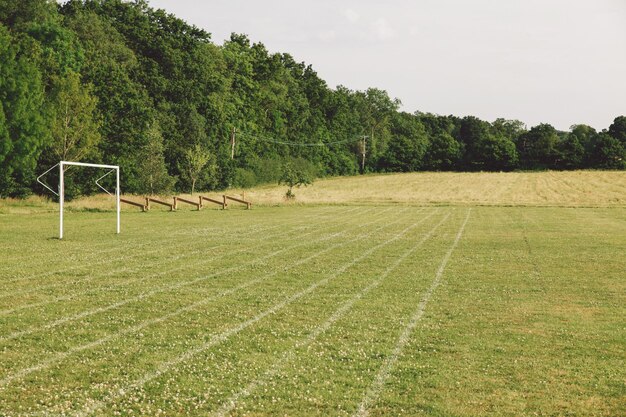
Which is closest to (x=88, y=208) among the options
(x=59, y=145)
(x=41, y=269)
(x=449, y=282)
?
(x=59, y=145)

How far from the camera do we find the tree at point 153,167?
6194 centimetres

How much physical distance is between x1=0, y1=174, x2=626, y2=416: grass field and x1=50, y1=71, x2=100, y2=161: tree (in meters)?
34.9

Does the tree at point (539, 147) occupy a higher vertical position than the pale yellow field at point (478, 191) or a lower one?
higher

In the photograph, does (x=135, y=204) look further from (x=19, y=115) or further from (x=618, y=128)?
(x=618, y=128)

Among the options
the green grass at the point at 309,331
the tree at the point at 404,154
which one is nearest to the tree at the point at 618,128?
the tree at the point at 404,154

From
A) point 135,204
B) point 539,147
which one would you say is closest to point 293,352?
point 135,204

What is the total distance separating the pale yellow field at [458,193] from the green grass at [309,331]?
32270 mm

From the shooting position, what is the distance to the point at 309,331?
36.3ft

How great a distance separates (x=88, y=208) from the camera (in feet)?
161

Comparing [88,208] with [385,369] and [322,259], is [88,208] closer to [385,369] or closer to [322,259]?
[322,259]

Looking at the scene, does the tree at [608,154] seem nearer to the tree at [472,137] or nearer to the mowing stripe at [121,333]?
the tree at [472,137]

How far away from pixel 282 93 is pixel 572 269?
321ft

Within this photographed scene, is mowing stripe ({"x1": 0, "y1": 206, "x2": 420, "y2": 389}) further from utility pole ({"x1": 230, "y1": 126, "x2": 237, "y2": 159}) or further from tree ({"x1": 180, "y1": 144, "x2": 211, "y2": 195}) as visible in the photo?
utility pole ({"x1": 230, "y1": 126, "x2": 237, "y2": 159})

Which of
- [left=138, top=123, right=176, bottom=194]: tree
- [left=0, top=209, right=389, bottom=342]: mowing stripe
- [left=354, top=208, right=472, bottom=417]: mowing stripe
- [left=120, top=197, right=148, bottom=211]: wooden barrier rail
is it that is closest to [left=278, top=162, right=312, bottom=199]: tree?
[left=138, top=123, right=176, bottom=194]: tree
